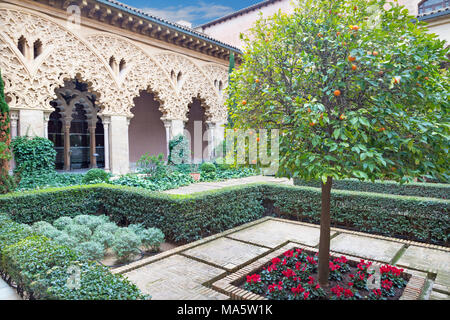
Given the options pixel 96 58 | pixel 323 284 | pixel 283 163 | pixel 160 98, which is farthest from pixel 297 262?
pixel 160 98

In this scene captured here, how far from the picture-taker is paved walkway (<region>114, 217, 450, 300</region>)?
3.59m

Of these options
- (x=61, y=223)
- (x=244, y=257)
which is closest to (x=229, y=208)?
(x=244, y=257)

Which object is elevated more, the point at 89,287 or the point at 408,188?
the point at 89,287

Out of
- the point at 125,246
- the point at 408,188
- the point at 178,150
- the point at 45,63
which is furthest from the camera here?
the point at 178,150

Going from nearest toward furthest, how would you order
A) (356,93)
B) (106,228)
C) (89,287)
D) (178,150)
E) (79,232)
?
1. (89,287)
2. (356,93)
3. (79,232)
4. (106,228)
5. (178,150)

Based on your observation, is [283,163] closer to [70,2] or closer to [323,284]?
[323,284]

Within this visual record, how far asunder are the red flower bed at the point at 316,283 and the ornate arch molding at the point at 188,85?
11388mm

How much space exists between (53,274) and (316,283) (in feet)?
8.80

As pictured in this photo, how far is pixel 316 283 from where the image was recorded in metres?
3.44

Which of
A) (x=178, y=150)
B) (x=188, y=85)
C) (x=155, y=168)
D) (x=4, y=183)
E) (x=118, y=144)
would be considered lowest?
(x=155, y=168)

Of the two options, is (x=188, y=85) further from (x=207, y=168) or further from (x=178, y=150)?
(x=207, y=168)

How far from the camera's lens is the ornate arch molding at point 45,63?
354 inches

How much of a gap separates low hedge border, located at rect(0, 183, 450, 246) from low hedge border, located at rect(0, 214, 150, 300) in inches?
87.9

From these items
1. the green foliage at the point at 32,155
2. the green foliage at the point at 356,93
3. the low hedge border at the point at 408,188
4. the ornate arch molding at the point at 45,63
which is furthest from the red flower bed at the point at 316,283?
the ornate arch molding at the point at 45,63
